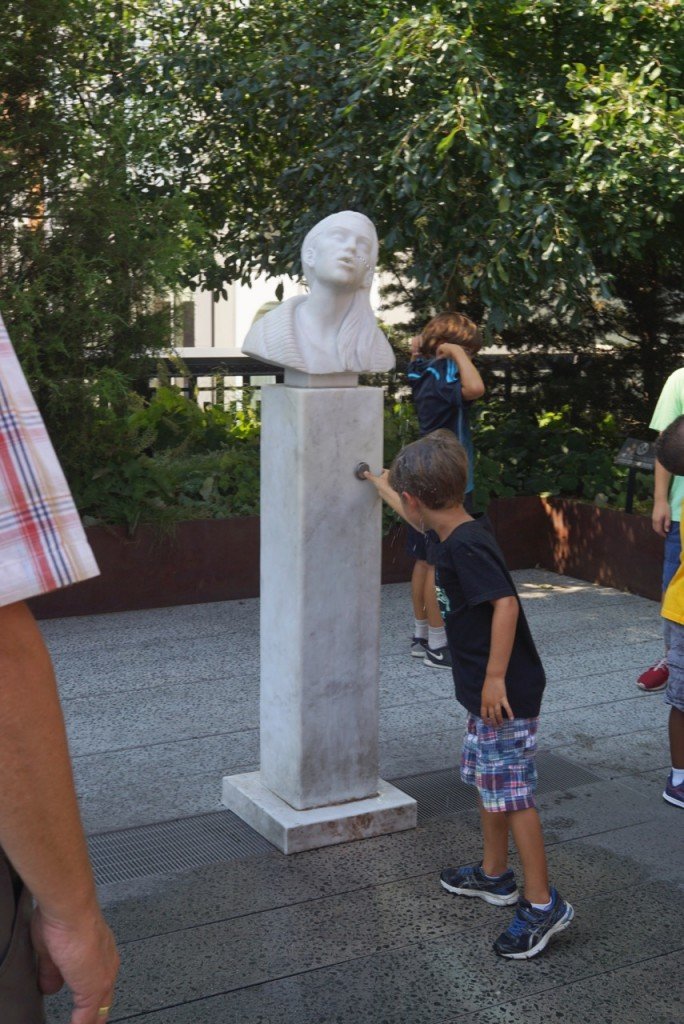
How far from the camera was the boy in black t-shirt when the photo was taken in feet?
10.8

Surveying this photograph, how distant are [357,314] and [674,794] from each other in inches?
84.7

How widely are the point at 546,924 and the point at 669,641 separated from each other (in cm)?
134

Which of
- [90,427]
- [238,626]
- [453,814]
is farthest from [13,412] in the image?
[90,427]

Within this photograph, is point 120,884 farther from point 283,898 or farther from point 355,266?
point 355,266

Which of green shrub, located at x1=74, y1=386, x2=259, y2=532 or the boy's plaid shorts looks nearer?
the boy's plaid shorts

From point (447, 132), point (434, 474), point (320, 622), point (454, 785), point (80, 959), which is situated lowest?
point (454, 785)

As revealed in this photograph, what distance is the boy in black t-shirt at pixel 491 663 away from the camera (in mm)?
3303

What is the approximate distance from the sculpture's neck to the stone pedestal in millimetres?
221

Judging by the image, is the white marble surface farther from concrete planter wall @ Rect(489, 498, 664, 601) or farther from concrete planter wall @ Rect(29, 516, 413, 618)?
concrete planter wall @ Rect(489, 498, 664, 601)

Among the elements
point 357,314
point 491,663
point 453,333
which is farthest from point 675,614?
point 453,333

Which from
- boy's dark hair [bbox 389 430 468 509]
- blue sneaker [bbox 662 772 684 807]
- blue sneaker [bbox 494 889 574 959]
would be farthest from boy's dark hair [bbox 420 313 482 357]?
blue sneaker [bbox 494 889 574 959]

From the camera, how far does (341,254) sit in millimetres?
4105

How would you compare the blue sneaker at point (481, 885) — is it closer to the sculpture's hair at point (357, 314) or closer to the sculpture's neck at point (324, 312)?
the sculpture's hair at point (357, 314)

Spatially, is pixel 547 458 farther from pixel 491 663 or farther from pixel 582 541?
pixel 491 663
